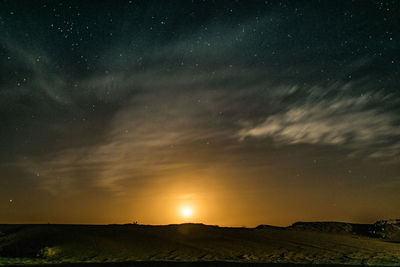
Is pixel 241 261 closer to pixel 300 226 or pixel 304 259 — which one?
pixel 304 259

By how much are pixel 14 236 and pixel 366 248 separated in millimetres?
21277

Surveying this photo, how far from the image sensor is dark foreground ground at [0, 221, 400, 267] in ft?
49.3

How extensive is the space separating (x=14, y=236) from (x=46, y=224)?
4407 mm

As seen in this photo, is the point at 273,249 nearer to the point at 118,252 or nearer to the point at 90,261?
the point at 118,252

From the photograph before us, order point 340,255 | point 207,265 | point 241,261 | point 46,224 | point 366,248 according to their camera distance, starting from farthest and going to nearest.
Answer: point 46,224 → point 366,248 → point 340,255 → point 241,261 → point 207,265

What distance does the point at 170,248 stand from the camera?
723 inches

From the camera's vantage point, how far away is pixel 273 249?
19250mm

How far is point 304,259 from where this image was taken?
16500 mm

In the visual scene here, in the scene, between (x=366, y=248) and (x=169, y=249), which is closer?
(x=169, y=249)

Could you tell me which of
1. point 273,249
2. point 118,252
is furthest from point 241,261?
point 118,252

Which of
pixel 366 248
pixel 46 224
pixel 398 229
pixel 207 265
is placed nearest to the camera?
pixel 207 265

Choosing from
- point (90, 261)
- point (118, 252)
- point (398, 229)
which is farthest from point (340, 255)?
point (398, 229)

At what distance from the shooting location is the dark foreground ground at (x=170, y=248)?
15.0 m

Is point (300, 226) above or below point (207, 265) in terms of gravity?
above
